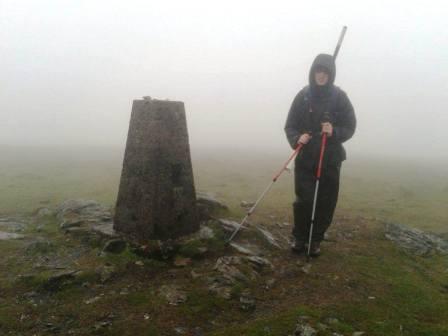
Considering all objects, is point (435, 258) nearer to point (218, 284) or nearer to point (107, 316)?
point (218, 284)

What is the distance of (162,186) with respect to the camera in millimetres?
8594

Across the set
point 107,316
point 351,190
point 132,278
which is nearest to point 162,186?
point 132,278

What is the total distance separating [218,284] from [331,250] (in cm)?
347

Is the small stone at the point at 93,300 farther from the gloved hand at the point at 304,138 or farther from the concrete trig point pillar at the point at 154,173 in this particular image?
the gloved hand at the point at 304,138

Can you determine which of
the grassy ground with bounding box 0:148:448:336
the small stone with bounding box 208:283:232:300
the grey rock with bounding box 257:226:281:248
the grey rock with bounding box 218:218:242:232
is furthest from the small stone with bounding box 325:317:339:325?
the grey rock with bounding box 218:218:242:232

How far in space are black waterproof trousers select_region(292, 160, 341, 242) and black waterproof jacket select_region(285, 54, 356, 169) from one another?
0.57ft

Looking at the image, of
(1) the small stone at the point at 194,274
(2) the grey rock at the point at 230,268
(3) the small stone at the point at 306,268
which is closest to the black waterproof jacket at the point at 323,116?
(3) the small stone at the point at 306,268

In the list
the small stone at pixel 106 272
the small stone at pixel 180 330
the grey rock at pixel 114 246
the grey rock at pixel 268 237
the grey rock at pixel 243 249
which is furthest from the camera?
the grey rock at pixel 268 237

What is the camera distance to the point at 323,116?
8.91 m

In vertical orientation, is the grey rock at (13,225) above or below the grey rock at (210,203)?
below

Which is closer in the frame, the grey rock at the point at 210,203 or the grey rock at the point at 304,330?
the grey rock at the point at 304,330

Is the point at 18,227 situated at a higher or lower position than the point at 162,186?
lower

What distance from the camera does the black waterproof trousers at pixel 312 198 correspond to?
903 cm

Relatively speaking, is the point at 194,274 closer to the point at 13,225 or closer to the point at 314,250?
the point at 314,250
